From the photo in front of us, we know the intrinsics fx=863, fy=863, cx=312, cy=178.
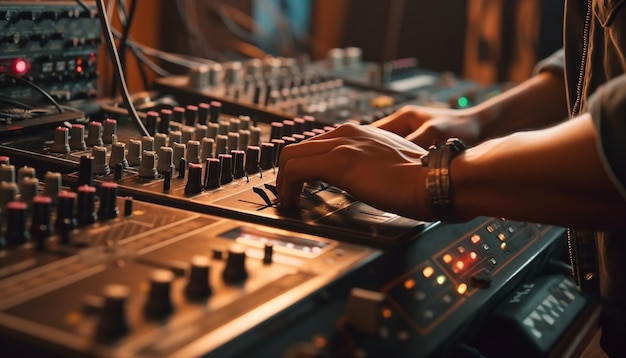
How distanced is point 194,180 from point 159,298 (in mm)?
441

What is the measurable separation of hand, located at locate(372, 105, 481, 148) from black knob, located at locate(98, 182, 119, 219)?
60 centimetres

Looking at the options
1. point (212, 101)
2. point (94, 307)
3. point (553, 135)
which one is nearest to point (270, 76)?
point (212, 101)

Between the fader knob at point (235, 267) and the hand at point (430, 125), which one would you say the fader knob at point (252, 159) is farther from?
the fader knob at point (235, 267)

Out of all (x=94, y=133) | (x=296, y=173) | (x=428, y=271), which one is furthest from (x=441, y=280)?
(x=94, y=133)

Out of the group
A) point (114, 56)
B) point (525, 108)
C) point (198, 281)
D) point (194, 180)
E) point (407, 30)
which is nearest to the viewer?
point (198, 281)

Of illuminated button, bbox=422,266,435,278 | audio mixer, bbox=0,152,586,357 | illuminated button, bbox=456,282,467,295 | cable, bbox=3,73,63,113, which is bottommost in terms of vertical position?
illuminated button, bbox=456,282,467,295

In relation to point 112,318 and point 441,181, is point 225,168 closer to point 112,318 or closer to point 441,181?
point 441,181

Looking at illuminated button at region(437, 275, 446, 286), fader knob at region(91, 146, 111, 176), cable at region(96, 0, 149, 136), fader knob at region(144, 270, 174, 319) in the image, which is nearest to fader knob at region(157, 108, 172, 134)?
cable at region(96, 0, 149, 136)

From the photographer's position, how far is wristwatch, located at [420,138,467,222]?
3.60 feet

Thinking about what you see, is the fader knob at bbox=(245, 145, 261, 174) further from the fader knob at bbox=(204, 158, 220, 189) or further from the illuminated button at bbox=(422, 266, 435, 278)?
the illuminated button at bbox=(422, 266, 435, 278)

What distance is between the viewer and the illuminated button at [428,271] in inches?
42.9

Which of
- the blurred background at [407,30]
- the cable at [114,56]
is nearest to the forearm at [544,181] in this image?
the cable at [114,56]

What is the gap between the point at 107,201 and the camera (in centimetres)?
104

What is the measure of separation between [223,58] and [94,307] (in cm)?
206
